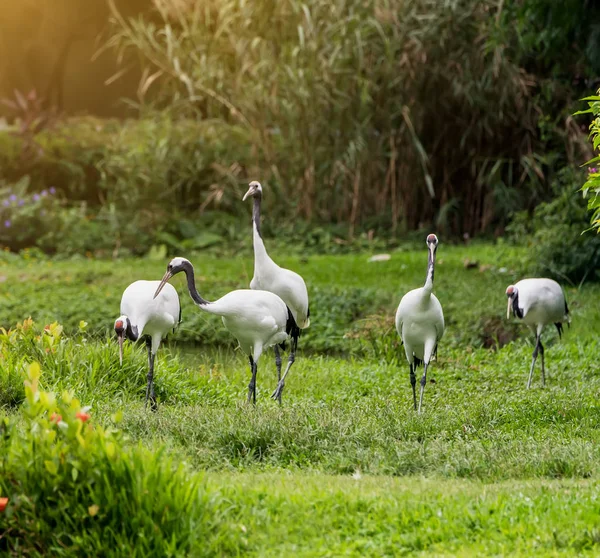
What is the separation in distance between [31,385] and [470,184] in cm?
1108

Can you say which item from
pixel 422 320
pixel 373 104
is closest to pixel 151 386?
pixel 422 320

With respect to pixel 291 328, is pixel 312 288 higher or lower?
lower

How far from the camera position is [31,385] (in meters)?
4.94

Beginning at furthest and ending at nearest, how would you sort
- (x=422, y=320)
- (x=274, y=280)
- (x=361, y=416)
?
(x=274, y=280) → (x=422, y=320) → (x=361, y=416)

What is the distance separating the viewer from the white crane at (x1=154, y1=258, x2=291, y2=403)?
716 cm

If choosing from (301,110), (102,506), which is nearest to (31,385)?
(102,506)

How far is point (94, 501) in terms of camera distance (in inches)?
186

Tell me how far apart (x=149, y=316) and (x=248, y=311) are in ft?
2.33

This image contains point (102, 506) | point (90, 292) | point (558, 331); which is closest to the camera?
point (102, 506)

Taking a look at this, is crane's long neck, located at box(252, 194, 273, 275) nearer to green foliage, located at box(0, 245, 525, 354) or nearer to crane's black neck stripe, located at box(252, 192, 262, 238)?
crane's black neck stripe, located at box(252, 192, 262, 238)

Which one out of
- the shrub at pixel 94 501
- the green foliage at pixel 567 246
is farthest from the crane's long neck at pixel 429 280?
the green foliage at pixel 567 246

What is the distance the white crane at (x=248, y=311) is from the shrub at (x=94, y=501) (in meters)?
2.35

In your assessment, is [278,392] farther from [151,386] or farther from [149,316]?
[149,316]

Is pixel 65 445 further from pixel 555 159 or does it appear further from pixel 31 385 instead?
pixel 555 159
